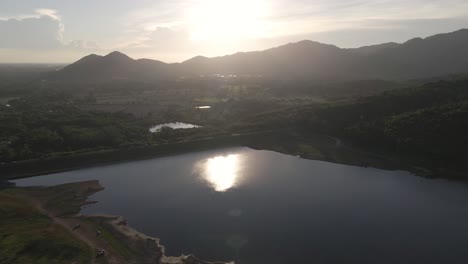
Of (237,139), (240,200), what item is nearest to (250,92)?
(237,139)

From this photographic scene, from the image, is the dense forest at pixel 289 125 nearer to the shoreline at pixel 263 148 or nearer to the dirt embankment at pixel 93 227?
the shoreline at pixel 263 148

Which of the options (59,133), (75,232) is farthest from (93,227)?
(59,133)

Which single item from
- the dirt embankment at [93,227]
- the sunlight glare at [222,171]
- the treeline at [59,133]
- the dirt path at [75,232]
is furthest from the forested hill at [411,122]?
the dirt path at [75,232]

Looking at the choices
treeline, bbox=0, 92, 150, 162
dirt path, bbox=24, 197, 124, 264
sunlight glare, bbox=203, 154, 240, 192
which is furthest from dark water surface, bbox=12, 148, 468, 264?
treeline, bbox=0, 92, 150, 162

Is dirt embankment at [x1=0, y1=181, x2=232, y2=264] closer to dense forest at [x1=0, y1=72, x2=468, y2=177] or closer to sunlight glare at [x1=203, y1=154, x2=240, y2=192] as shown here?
dense forest at [x1=0, y1=72, x2=468, y2=177]

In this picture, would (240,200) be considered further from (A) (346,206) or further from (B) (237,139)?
(B) (237,139)
